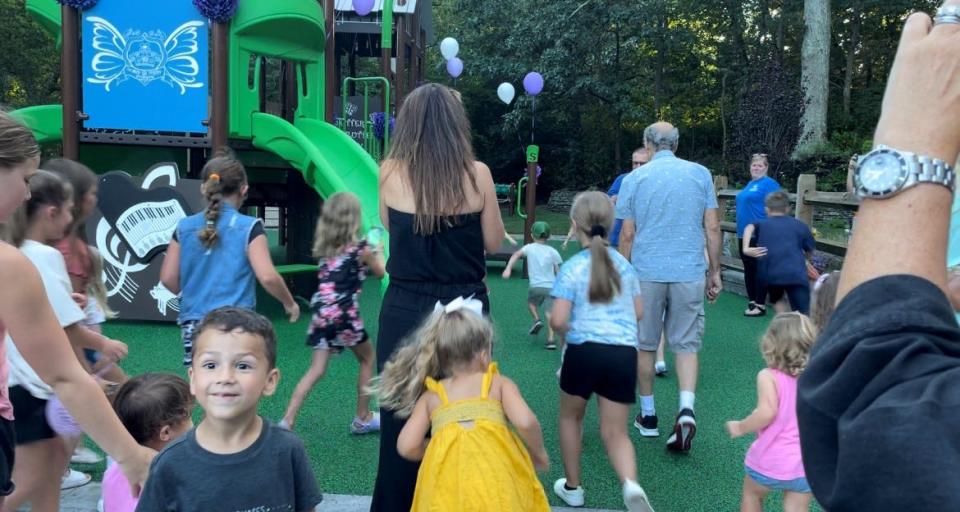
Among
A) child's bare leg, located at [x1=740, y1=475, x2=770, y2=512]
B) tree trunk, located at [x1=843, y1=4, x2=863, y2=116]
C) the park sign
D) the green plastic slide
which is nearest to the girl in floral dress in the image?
child's bare leg, located at [x1=740, y1=475, x2=770, y2=512]

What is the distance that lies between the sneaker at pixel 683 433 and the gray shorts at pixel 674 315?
48 cm

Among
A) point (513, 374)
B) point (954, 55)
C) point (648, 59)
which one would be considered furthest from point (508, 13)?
point (954, 55)

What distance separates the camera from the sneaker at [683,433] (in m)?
4.28

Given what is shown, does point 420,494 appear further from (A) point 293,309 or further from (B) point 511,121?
(B) point 511,121

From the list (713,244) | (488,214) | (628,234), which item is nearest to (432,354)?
(488,214)

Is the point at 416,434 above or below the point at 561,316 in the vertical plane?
below

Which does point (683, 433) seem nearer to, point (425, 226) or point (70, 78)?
point (425, 226)

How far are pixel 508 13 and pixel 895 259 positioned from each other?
27.5m

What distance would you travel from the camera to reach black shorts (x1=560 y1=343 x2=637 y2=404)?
140 inches

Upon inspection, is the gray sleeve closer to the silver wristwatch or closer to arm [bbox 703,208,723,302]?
the silver wristwatch

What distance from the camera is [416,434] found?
2.75m

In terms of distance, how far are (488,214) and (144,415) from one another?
1.45 metres

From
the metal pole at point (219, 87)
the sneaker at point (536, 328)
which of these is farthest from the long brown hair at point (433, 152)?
the metal pole at point (219, 87)

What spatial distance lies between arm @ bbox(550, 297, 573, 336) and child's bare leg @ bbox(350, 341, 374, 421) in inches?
56.7
